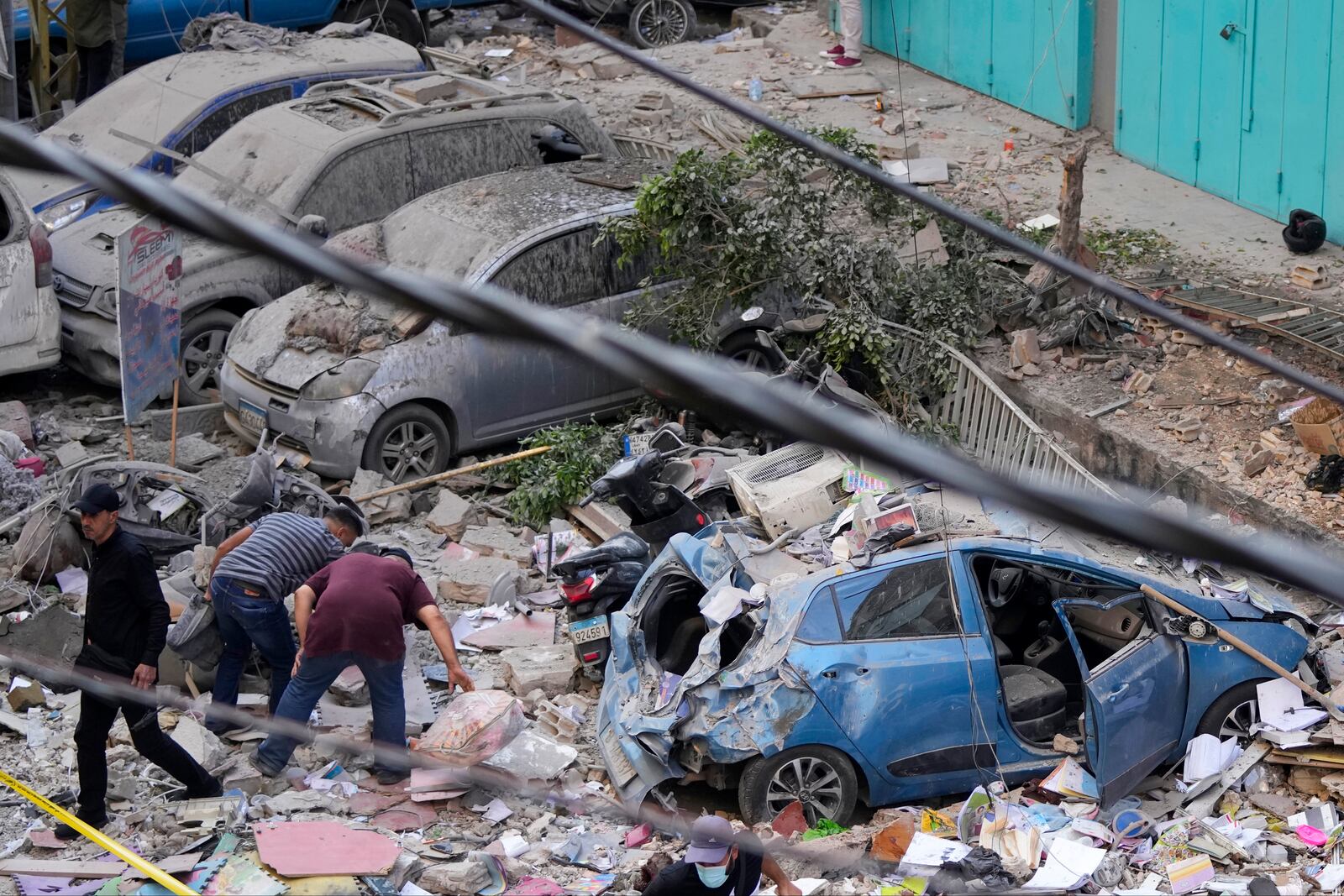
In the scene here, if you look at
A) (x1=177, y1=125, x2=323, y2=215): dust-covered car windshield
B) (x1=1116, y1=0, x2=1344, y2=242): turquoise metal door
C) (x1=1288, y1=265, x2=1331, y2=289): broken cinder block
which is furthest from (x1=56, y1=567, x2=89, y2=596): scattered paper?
(x1=1116, y1=0, x2=1344, y2=242): turquoise metal door

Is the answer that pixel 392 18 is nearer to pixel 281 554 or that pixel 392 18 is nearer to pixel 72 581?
pixel 72 581

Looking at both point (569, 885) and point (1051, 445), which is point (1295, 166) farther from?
point (569, 885)

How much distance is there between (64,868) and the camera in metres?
6.29

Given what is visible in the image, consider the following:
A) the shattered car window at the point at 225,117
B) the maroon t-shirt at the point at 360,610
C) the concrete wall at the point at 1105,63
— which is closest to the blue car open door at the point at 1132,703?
the maroon t-shirt at the point at 360,610

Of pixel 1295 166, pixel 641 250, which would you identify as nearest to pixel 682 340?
pixel 641 250

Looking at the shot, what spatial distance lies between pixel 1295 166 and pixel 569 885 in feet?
29.3

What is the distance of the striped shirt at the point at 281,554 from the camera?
700 centimetres

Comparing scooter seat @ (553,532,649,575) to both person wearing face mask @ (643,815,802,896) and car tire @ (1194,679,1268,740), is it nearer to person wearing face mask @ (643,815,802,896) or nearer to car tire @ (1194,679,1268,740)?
person wearing face mask @ (643,815,802,896)

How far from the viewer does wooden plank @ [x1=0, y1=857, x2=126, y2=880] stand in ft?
20.5

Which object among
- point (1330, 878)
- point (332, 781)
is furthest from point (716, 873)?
point (1330, 878)

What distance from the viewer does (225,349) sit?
33.8ft

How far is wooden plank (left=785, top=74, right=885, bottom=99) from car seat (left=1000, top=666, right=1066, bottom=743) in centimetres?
1082

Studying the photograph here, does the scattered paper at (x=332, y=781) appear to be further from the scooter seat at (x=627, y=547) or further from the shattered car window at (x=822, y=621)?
the shattered car window at (x=822, y=621)

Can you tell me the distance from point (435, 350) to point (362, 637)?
3.35m
